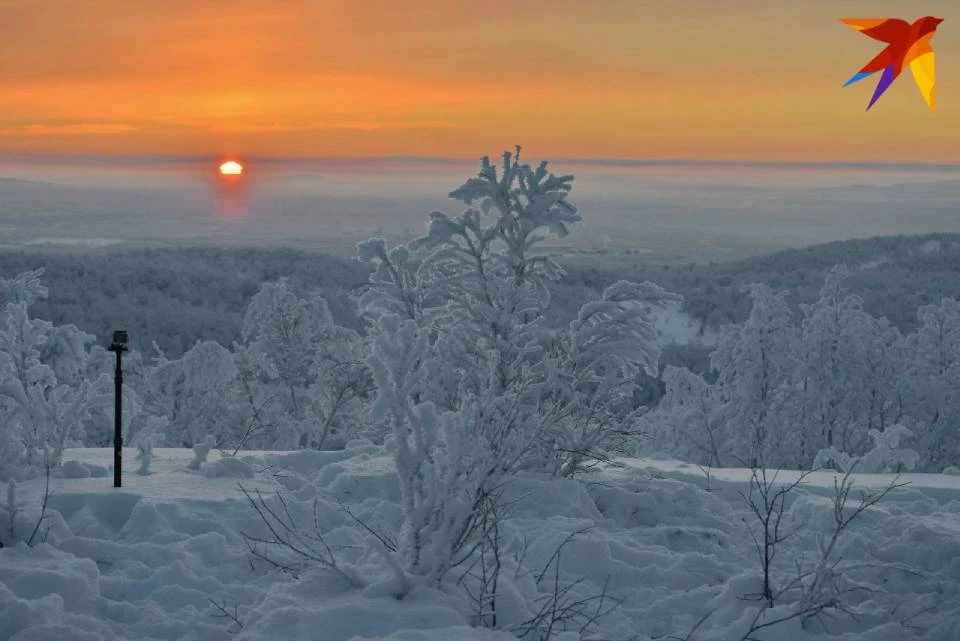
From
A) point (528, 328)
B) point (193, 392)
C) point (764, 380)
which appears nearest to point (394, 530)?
point (528, 328)

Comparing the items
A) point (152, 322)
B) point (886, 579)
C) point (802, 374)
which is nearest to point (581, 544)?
point (886, 579)

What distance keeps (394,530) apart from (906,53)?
436 centimetres

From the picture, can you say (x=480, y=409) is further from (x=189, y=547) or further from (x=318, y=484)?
(x=318, y=484)

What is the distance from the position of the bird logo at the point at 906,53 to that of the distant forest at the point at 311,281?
47.9 m

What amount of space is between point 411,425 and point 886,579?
3.21m

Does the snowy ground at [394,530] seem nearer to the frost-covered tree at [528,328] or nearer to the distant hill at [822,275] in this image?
the frost-covered tree at [528,328]

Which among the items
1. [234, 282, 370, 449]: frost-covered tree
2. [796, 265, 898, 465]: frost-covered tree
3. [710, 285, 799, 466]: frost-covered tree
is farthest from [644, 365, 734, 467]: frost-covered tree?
[234, 282, 370, 449]: frost-covered tree

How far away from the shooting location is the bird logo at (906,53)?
4887 millimetres

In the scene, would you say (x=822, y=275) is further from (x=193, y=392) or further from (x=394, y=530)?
(x=394, y=530)

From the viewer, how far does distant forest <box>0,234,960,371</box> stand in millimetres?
64250

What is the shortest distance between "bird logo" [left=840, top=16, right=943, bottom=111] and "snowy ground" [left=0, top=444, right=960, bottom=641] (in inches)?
108

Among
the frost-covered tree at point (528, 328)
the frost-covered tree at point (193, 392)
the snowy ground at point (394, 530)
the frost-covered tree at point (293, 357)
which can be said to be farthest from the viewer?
the frost-covered tree at point (293, 357)

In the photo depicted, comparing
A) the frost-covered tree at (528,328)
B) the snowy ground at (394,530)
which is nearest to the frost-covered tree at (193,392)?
the snowy ground at (394,530)

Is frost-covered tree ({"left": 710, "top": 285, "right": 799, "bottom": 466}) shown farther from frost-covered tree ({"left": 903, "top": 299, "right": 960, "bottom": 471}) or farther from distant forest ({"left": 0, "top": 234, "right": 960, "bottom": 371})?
distant forest ({"left": 0, "top": 234, "right": 960, "bottom": 371})
